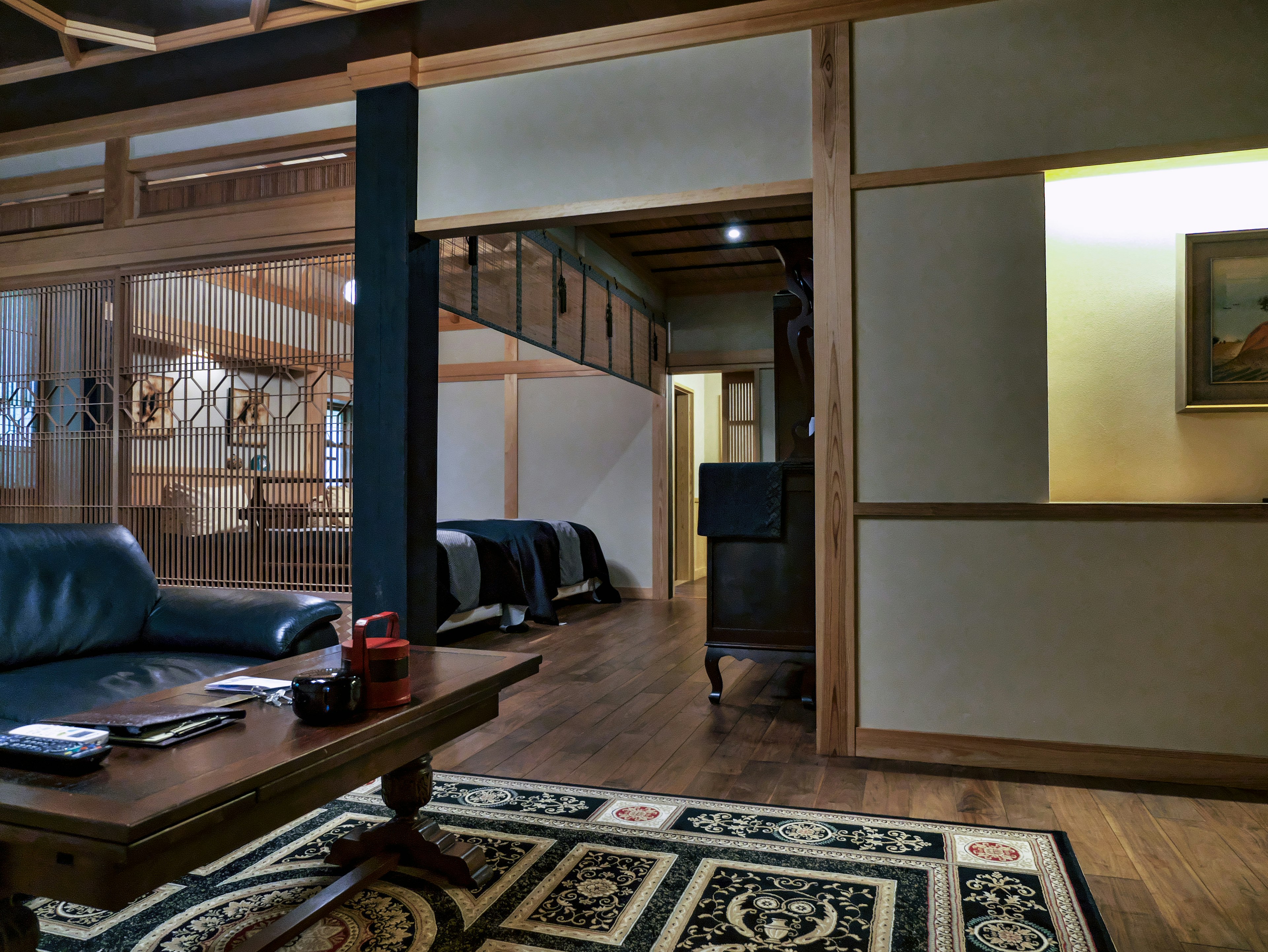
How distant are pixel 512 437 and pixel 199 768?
6.07 meters

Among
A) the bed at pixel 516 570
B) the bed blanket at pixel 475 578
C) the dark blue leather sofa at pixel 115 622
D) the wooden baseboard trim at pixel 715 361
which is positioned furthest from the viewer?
the wooden baseboard trim at pixel 715 361

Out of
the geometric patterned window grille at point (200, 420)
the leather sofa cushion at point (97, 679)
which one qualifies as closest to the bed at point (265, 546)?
the geometric patterned window grille at point (200, 420)

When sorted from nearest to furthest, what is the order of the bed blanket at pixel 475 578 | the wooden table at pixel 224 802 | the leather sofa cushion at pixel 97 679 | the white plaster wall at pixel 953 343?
the wooden table at pixel 224 802 < the leather sofa cushion at pixel 97 679 < the white plaster wall at pixel 953 343 < the bed blanket at pixel 475 578

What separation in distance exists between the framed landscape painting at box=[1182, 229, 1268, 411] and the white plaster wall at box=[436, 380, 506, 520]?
5399 millimetres

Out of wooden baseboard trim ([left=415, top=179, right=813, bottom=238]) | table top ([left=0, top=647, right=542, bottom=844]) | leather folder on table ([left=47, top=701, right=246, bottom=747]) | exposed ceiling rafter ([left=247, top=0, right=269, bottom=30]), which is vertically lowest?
table top ([left=0, top=647, right=542, bottom=844])

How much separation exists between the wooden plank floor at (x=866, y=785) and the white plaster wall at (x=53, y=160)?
3151 millimetres

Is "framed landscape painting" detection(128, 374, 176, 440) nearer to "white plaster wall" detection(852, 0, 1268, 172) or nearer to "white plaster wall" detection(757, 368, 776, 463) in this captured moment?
"white plaster wall" detection(852, 0, 1268, 172)

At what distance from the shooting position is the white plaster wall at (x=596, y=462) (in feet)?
22.5

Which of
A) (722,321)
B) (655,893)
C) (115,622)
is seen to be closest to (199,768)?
(655,893)

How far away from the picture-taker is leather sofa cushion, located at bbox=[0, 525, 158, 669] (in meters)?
2.19

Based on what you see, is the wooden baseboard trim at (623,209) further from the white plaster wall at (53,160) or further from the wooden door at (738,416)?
the wooden door at (738,416)

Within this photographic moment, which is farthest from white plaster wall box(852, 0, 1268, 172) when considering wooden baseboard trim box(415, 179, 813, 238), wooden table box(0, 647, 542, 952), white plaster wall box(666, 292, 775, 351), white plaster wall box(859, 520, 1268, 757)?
white plaster wall box(666, 292, 775, 351)

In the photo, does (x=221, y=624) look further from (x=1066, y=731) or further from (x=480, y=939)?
(x=1066, y=731)

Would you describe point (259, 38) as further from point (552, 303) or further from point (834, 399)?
point (834, 399)
